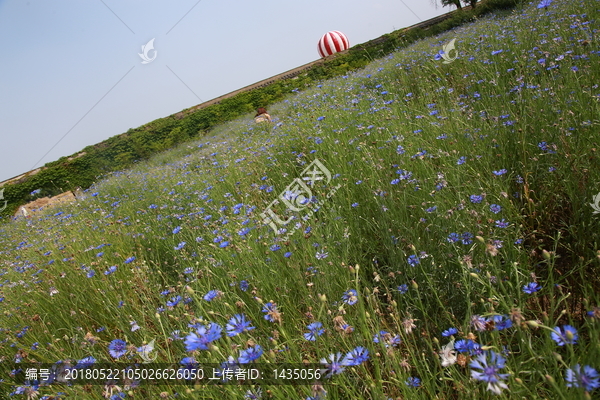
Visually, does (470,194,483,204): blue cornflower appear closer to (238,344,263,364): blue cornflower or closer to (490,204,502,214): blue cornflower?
(490,204,502,214): blue cornflower

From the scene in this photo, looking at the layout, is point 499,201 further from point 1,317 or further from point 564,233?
point 1,317

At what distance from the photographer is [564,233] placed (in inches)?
66.9


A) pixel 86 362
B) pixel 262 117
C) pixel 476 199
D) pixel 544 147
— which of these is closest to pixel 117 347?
pixel 86 362

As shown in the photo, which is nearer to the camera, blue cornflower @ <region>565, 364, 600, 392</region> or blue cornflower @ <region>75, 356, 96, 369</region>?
blue cornflower @ <region>565, 364, 600, 392</region>

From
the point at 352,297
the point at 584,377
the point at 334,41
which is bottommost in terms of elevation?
the point at 584,377

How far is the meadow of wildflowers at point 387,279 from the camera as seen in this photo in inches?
41.2

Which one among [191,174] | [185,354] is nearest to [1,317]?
[185,354]

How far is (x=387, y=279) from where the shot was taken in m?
1.71

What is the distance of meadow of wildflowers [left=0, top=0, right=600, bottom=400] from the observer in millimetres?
1046

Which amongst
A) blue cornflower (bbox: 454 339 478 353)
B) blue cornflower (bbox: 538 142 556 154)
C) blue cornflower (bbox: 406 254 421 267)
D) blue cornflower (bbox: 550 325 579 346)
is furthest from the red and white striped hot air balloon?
blue cornflower (bbox: 550 325 579 346)

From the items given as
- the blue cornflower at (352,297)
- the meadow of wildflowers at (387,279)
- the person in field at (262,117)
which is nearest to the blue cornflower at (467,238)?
the meadow of wildflowers at (387,279)

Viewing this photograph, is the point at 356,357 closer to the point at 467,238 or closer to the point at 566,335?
the point at 566,335

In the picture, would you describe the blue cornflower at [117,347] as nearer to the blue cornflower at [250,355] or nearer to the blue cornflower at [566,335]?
the blue cornflower at [250,355]

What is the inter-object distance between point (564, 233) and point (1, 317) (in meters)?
3.61
